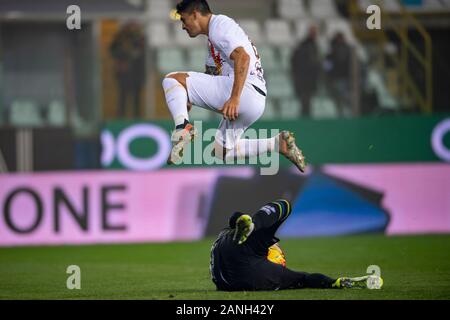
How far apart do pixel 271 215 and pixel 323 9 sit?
11149mm

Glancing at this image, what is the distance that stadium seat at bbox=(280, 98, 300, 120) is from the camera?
1812 cm

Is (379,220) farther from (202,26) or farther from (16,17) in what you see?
(202,26)

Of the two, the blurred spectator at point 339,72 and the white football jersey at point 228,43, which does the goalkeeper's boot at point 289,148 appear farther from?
the blurred spectator at point 339,72

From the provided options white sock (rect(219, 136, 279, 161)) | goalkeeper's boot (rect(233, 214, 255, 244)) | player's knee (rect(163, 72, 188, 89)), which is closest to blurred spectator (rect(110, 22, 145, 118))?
player's knee (rect(163, 72, 188, 89))

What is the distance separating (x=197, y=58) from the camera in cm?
1853

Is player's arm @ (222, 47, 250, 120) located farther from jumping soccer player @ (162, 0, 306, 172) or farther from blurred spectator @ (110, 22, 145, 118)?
blurred spectator @ (110, 22, 145, 118)

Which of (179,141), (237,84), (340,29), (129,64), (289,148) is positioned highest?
→ (340,29)

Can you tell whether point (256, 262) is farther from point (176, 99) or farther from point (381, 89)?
point (381, 89)

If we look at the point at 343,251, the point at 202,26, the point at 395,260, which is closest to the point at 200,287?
the point at 202,26

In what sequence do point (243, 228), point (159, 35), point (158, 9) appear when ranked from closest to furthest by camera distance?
point (243, 228) → point (159, 35) → point (158, 9)

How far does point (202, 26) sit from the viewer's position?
412 inches

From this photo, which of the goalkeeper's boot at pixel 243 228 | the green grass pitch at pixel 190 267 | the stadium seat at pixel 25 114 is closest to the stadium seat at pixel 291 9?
the green grass pitch at pixel 190 267

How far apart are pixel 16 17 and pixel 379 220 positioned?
7008 millimetres

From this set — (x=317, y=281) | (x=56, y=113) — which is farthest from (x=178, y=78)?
(x=56, y=113)
